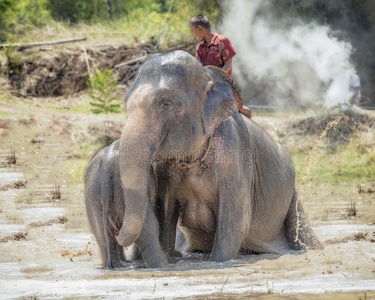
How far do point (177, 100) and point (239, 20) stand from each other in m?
15.8

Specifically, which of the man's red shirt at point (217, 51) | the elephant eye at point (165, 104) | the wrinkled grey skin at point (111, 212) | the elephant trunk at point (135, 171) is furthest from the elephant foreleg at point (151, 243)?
the man's red shirt at point (217, 51)

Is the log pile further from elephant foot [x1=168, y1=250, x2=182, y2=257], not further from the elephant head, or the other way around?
the elephant head

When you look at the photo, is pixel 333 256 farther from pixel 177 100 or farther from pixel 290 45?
pixel 290 45

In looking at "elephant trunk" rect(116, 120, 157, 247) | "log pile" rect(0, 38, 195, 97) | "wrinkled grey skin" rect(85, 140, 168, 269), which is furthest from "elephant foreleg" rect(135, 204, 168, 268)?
"log pile" rect(0, 38, 195, 97)

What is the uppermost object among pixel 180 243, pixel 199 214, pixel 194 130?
pixel 194 130

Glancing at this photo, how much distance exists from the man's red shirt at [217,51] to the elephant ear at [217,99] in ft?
2.19

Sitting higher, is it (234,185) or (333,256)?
(234,185)

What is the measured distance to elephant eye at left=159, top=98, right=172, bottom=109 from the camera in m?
5.91

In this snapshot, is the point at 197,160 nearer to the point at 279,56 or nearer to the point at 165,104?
the point at 165,104

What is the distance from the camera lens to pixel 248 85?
2134cm

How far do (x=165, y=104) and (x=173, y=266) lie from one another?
1.37 metres

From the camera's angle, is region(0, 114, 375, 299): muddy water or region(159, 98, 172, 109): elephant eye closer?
region(0, 114, 375, 299): muddy water

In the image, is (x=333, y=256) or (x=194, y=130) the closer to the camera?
(x=194, y=130)

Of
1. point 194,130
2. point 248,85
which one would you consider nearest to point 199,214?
point 194,130
